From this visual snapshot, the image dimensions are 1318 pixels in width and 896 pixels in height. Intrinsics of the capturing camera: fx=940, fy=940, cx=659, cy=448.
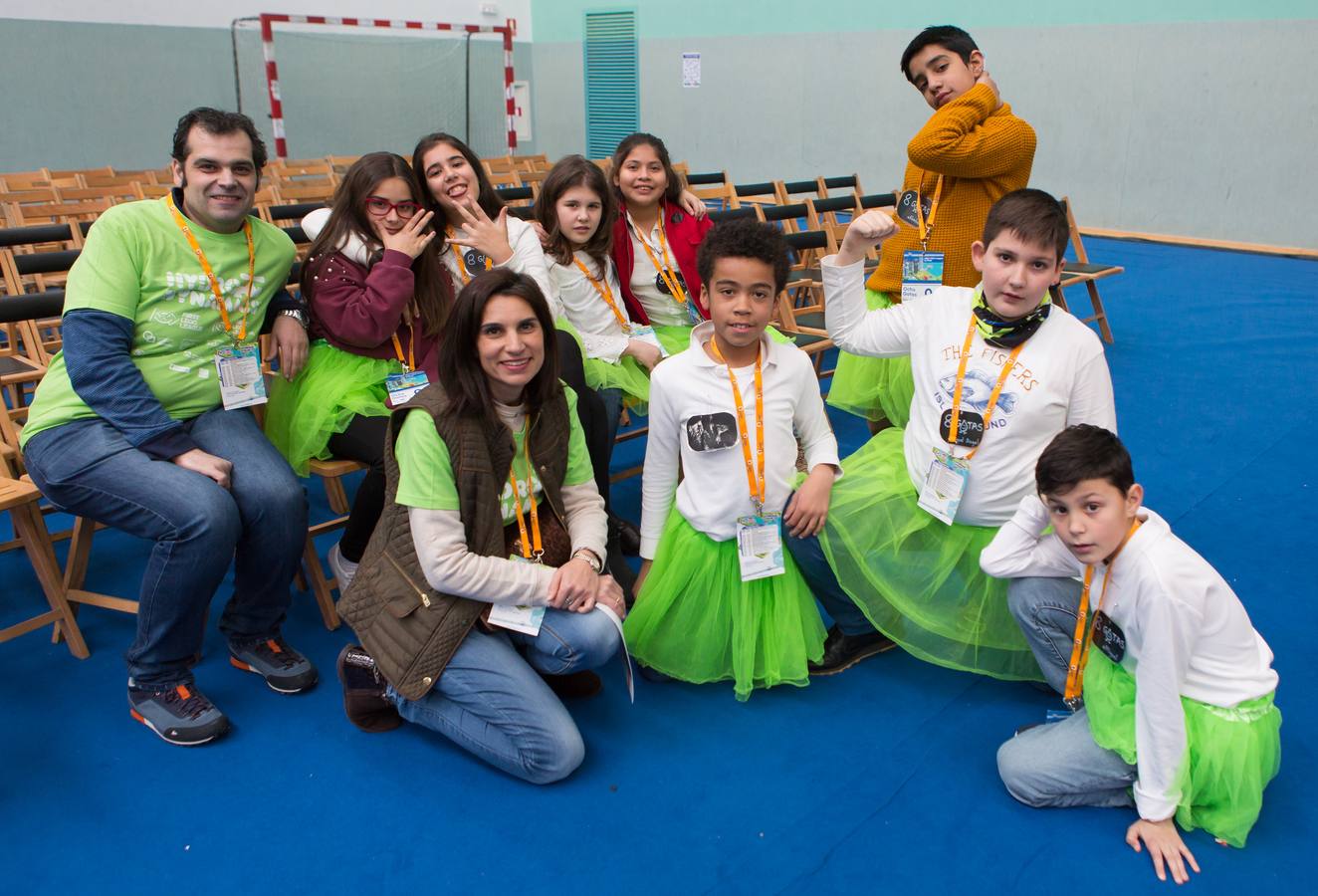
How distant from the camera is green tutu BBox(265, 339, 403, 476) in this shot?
2.50m

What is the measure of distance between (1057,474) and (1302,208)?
740 cm

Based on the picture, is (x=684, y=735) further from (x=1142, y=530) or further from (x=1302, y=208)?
(x=1302, y=208)

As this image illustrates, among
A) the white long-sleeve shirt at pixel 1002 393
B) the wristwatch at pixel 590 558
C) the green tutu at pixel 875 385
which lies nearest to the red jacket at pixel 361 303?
the wristwatch at pixel 590 558

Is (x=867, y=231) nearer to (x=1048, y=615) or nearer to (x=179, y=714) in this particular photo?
(x=1048, y=615)

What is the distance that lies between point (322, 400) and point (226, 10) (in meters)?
9.15

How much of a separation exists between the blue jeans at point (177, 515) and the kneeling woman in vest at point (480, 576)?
307mm

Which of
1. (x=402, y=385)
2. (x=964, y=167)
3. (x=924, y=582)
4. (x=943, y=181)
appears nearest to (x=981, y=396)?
(x=924, y=582)

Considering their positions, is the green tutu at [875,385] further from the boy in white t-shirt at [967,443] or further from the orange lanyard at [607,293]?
the orange lanyard at [607,293]

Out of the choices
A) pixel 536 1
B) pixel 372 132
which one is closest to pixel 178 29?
pixel 372 132

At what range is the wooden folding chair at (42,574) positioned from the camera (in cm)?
233

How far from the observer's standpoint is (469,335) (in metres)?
1.96

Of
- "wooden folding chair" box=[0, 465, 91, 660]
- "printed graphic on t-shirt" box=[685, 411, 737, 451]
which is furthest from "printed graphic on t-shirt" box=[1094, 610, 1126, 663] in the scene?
"wooden folding chair" box=[0, 465, 91, 660]

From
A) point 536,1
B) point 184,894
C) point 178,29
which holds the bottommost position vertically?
point 184,894

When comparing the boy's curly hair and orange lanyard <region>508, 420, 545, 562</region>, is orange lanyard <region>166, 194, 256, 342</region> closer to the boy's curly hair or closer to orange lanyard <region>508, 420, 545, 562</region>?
orange lanyard <region>508, 420, 545, 562</region>
